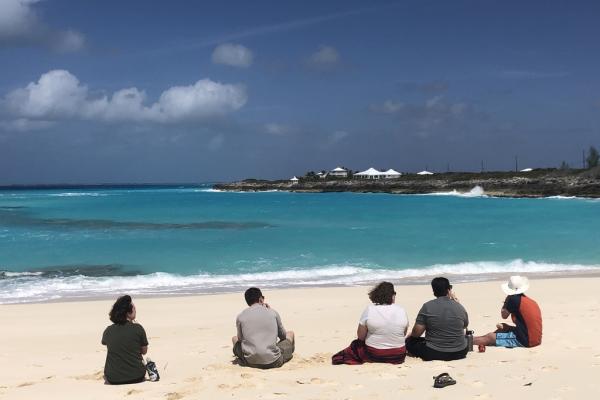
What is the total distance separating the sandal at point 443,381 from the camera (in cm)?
544

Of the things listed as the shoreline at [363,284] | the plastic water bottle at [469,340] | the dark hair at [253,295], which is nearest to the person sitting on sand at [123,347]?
the dark hair at [253,295]

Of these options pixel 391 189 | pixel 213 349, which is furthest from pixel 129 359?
pixel 391 189

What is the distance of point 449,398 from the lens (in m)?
5.12

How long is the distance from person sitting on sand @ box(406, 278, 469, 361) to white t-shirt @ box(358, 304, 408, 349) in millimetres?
298

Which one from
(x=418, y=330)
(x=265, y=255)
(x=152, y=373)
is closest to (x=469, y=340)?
(x=418, y=330)

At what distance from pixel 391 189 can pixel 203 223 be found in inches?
2828

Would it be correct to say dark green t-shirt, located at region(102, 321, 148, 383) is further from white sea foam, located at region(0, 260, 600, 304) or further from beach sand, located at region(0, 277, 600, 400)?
white sea foam, located at region(0, 260, 600, 304)

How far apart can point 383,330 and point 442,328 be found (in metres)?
0.74

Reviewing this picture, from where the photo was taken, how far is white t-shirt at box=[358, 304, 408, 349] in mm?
6473

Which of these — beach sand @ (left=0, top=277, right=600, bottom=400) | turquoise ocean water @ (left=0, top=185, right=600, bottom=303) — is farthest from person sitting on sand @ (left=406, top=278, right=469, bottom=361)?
turquoise ocean water @ (left=0, top=185, right=600, bottom=303)

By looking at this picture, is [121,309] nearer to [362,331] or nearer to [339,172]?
[362,331]

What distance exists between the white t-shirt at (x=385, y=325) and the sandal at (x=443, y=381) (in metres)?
0.99

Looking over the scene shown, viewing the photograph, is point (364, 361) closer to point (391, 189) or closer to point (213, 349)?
point (213, 349)

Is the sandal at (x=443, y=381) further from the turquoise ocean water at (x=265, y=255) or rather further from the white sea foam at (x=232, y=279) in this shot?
the turquoise ocean water at (x=265, y=255)
